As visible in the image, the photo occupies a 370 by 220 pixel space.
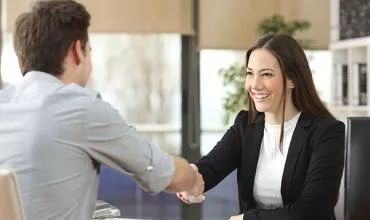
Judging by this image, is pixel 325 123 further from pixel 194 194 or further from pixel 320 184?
pixel 194 194

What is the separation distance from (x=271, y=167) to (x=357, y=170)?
449mm

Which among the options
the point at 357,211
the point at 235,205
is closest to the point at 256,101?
the point at 235,205

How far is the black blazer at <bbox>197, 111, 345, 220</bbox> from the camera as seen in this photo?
214 cm

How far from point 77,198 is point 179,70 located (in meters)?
4.35

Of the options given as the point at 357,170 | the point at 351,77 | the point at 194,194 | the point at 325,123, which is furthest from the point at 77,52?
the point at 351,77

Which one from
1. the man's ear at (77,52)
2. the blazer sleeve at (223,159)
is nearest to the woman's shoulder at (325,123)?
the blazer sleeve at (223,159)

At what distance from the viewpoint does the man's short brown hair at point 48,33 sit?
1.61 meters

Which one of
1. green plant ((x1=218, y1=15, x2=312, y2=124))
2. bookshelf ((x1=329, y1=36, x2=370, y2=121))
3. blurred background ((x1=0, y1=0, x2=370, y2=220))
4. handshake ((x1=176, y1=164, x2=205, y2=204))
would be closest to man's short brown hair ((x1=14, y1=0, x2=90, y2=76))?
handshake ((x1=176, y1=164, x2=205, y2=204))

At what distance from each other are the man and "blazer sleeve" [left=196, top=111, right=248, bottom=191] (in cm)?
73

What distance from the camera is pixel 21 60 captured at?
1.67m

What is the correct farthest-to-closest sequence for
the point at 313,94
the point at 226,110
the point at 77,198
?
the point at 226,110 < the point at 313,94 < the point at 77,198

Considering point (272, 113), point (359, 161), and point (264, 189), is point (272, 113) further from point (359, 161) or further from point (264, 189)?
point (359, 161)

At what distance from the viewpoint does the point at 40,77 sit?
5.29 feet

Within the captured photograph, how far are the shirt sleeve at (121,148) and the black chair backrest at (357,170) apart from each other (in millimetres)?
1087
